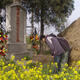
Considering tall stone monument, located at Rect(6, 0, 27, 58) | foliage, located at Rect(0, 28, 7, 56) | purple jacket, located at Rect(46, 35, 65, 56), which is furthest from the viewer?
tall stone monument, located at Rect(6, 0, 27, 58)

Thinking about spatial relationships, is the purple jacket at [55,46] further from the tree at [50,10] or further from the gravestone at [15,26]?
the tree at [50,10]

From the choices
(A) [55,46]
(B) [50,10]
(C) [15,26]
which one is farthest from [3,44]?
(B) [50,10]

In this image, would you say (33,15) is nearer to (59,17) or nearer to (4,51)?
(59,17)

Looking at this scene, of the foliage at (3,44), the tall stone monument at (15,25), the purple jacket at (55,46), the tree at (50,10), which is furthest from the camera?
the tree at (50,10)

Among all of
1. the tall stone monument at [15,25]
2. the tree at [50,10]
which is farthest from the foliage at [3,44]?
the tree at [50,10]

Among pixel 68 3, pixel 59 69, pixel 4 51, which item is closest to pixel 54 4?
pixel 68 3

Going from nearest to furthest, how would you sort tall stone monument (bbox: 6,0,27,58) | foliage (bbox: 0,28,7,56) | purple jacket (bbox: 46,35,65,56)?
purple jacket (bbox: 46,35,65,56) → foliage (bbox: 0,28,7,56) → tall stone monument (bbox: 6,0,27,58)

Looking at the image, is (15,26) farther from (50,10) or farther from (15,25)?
(50,10)

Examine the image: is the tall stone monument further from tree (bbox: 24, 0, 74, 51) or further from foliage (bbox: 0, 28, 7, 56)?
tree (bbox: 24, 0, 74, 51)

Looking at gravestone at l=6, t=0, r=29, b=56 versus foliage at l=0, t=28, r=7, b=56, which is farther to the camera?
gravestone at l=6, t=0, r=29, b=56

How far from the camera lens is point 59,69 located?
465 centimetres

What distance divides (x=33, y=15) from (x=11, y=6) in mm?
3830

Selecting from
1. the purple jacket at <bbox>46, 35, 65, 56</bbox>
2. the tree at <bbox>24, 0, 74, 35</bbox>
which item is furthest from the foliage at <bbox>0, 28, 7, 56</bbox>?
the tree at <bbox>24, 0, 74, 35</bbox>

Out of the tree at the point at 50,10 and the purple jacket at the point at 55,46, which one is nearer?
the purple jacket at the point at 55,46
